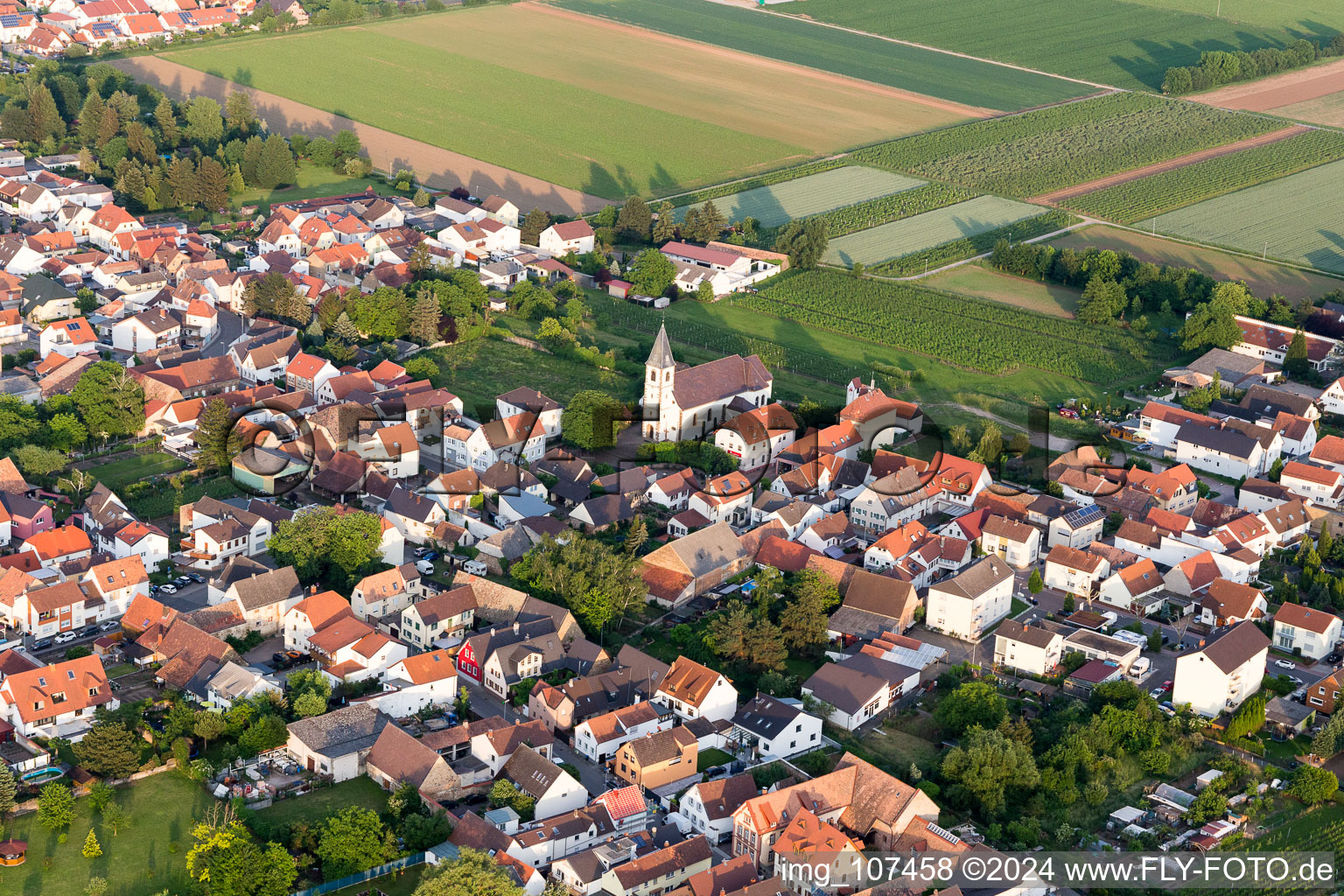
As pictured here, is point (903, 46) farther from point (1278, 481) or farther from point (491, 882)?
point (491, 882)

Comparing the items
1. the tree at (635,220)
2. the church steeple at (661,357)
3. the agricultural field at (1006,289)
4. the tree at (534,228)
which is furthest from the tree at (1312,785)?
the tree at (534,228)

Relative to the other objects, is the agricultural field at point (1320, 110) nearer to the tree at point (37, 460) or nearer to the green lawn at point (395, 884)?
the tree at point (37, 460)

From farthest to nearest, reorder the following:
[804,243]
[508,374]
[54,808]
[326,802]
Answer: [804,243] < [508,374] < [326,802] < [54,808]

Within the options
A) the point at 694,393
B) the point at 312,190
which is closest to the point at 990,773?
the point at 694,393

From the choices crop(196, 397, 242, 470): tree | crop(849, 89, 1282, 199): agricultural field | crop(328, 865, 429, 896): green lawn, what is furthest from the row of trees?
crop(328, 865, 429, 896): green lawn

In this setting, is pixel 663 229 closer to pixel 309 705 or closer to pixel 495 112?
pixel 495 112

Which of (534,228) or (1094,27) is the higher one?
(1094,27)

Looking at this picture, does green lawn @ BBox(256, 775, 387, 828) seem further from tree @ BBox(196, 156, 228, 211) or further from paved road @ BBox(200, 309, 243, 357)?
tree @ BBox(196, 156, 228, 211)
